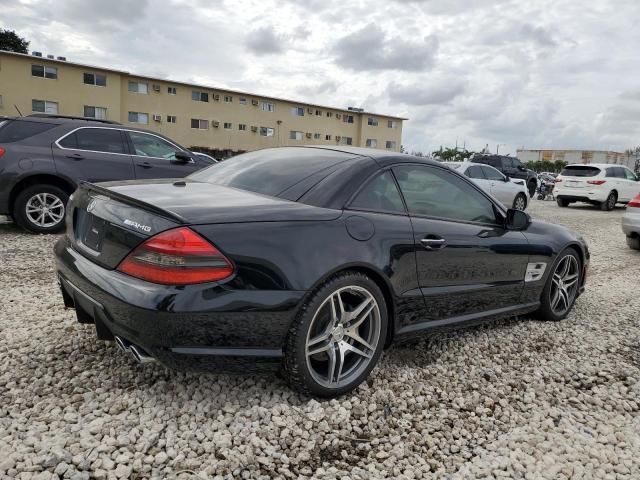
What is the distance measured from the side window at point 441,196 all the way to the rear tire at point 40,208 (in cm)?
532

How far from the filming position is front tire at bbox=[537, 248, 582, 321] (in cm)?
411

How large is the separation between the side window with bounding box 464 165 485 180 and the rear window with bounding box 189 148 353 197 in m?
10.4

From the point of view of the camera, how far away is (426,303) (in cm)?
300

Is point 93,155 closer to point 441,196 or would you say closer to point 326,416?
point 441,196

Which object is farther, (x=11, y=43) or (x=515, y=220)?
(x=11, y=43)

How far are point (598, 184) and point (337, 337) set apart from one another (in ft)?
52.2

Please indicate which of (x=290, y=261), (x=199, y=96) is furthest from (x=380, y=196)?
(x=199, y=96)

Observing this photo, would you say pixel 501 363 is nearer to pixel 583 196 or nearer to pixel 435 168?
pixel 435 168

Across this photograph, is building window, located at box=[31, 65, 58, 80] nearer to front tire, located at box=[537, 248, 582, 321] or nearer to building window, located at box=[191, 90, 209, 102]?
building window, located at box=[191, 90, 209, 102]

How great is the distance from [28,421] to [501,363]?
9.13ft

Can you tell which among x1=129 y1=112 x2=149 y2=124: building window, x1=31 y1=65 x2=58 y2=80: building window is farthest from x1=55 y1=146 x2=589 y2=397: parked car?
x1=129 y1=112 x2=149 y2=124: building window

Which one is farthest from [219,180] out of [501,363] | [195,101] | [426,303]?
[195,101]

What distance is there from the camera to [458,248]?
10.4 ft

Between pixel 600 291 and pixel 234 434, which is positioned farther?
pixel 600 291
